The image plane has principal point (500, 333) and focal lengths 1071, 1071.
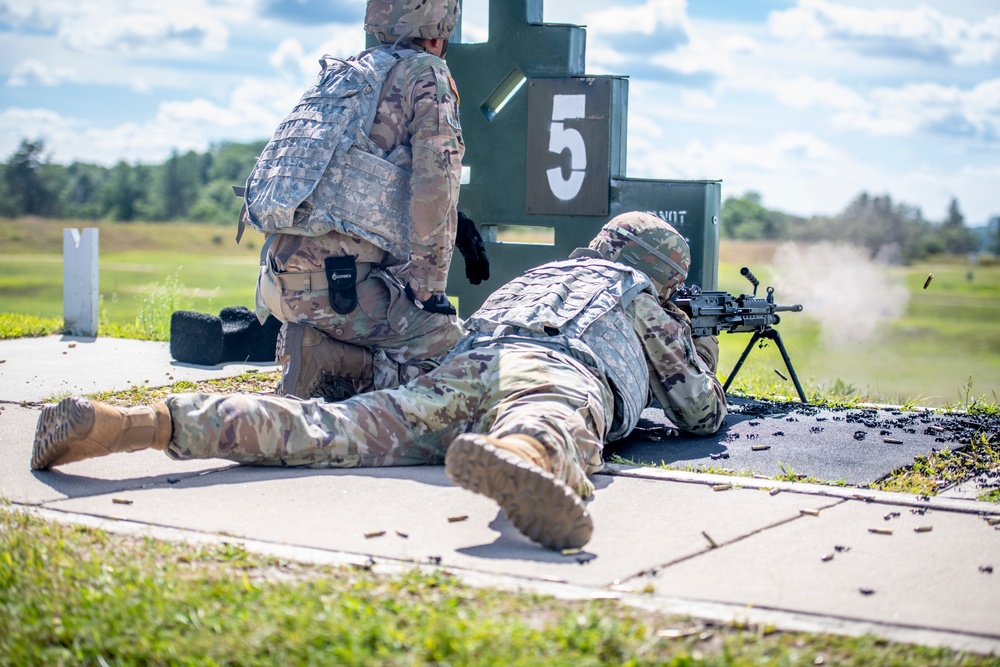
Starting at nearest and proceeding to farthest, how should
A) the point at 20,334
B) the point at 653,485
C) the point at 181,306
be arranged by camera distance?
1. the point at 653,485
2. the point at 20,334
3. the point at 181,306

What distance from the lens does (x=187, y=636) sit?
2.48 metres

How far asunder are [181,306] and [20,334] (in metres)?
1.56

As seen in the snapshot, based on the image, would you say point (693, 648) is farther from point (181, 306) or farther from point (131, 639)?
point (181, 306)

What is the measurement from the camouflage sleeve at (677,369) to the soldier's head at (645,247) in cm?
26

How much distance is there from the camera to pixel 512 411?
3633 mm

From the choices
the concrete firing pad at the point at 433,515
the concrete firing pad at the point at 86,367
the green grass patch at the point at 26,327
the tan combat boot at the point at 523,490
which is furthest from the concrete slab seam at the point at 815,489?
the green grass patch at the point at 26,327

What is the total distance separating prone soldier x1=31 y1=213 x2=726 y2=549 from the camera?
3105mm

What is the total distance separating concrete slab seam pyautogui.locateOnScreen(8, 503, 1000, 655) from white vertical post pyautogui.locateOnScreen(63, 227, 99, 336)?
5.47 m

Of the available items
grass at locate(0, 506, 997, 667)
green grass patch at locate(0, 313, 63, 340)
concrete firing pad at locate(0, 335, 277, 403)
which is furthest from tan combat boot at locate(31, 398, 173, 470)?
green grass patch at locate(0, 313, 63, 340)


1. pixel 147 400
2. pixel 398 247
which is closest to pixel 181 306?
pixel 147 400

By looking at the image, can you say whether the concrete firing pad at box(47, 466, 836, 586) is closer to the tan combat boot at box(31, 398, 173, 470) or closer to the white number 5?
the tan combat boot at box(31, 398, 173, 470)

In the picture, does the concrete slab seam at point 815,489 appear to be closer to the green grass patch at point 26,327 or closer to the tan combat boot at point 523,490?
the tan combat boot at point 523,490

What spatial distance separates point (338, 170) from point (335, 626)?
273cm

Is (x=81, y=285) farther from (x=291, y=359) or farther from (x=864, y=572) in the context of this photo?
(x=864, y=572)
